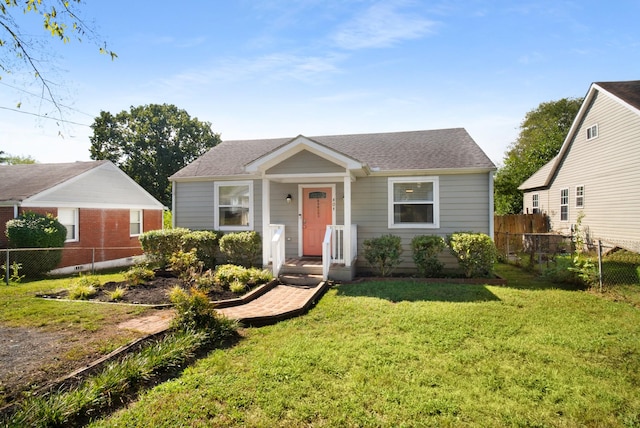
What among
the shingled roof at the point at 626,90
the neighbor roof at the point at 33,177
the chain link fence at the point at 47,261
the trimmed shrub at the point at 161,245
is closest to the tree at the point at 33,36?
the trimmed shrub at the point at 161,245

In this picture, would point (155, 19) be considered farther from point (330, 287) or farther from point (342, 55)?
point (330, 287)

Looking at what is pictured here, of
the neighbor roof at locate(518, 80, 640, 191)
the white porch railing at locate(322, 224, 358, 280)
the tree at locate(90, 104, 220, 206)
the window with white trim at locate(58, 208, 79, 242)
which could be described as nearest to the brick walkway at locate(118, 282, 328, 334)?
the white porch railing at locate(322, 224, 358, 280)

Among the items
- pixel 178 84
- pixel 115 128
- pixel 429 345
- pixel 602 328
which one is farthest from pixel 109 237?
pixel 115 128

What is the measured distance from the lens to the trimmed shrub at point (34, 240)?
35.5 ft

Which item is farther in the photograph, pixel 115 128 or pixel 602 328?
pixel 115 128

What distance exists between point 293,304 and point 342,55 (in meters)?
7.12

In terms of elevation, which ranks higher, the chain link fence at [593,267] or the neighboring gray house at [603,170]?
the neighboring gray house at [603,170]

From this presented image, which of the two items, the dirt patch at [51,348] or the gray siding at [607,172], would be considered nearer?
the dirt patch at [51,348]

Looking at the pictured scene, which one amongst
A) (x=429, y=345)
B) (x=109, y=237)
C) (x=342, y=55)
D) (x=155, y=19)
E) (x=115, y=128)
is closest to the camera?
(x=429, y=345)

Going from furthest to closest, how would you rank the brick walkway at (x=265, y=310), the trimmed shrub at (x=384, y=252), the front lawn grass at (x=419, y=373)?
the trimmed shrub at (x=384, y=252), the brick walkway at (x=265, y=310), the front lawn grass at (x=419, y=373)

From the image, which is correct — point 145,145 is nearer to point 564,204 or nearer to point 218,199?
point 218,199

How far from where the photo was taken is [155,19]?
20.9ft

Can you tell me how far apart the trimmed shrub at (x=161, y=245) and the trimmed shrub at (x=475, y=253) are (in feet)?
25.7

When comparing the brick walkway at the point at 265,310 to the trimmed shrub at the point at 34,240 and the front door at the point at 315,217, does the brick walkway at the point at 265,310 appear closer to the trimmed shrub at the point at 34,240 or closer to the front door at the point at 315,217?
the front door at the point at 315,217
